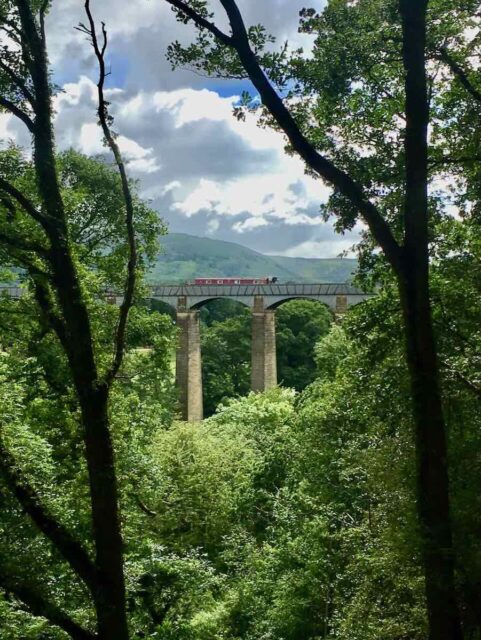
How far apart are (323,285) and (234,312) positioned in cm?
1996

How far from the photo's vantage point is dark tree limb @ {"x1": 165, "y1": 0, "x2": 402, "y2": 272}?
444 centimetres

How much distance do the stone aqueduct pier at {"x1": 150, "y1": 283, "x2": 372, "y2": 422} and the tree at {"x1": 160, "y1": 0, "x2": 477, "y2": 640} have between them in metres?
26.3

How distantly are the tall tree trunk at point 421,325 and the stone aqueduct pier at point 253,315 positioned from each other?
27989mm

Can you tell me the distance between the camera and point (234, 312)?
56312 mm

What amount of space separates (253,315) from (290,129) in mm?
31333

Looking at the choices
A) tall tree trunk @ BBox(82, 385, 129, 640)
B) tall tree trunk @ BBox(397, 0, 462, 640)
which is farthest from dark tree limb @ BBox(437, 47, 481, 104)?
tall tree trunk @ BBox(82, 385, 129, 640)

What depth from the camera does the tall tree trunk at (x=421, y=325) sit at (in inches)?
168

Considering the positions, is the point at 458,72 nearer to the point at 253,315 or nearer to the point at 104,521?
the point at 104,521

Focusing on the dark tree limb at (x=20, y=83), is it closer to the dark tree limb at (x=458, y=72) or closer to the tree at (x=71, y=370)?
the tree at (x=71, y=370)

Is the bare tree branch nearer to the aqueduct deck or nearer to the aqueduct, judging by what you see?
the aqueduct

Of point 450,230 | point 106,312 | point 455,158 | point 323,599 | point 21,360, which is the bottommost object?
point 323,599

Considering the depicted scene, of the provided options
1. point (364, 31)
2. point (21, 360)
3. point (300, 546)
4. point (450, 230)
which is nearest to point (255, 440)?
point (300, 546)

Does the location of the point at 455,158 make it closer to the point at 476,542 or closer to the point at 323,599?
the point at 476,542

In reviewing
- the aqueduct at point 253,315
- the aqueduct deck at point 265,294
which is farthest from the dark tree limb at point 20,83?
the aqueduct deck at point 265,294
